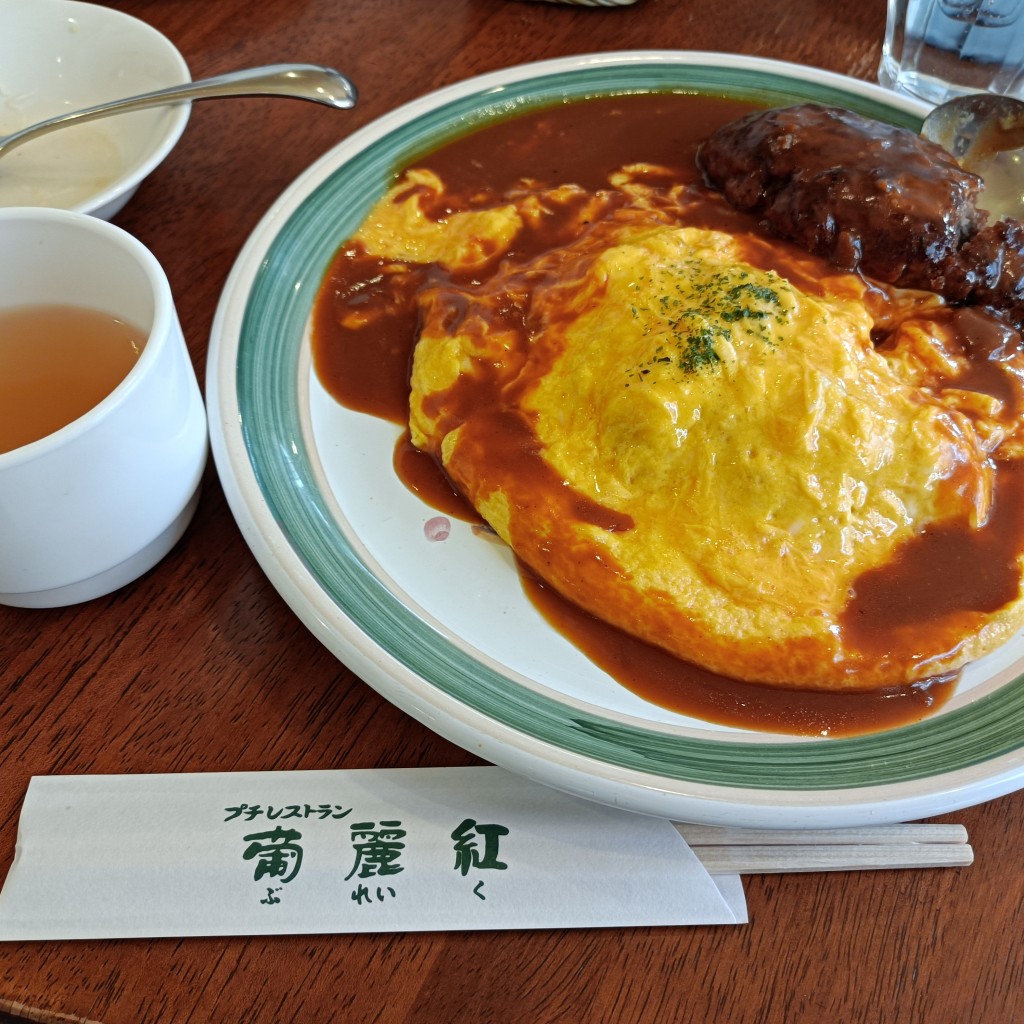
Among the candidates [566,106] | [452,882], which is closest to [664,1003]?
[452,882]

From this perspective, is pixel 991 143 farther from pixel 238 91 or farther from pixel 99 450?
pixel 99 450

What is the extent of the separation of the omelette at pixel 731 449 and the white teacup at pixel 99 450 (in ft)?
1.68

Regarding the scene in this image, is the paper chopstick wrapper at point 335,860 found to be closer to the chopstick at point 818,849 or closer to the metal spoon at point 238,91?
Result: the chopstick at point 818,849

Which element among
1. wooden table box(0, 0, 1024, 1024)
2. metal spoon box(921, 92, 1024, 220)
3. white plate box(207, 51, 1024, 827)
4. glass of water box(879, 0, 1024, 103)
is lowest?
wooden table box(0, 0, 1024, 1024)

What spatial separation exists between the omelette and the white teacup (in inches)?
20.2

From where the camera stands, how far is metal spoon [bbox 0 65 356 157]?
2.08 m

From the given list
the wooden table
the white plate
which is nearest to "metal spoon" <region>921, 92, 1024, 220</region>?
the white plate

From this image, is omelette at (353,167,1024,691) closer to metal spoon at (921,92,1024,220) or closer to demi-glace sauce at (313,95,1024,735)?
demi-glace sauce at (313,95,1024,735)

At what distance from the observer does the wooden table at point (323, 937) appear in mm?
1184

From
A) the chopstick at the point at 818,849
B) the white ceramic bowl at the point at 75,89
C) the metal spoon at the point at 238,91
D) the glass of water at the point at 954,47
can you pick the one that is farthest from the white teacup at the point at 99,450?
the glass of water at the point at 954,47

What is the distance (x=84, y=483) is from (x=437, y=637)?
581mm

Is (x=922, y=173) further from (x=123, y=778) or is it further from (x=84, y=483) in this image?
(x=123, y=778)

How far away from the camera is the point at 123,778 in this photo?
135 centimetres

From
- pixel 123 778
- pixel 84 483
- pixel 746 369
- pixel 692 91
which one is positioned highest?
pixel 692 91
